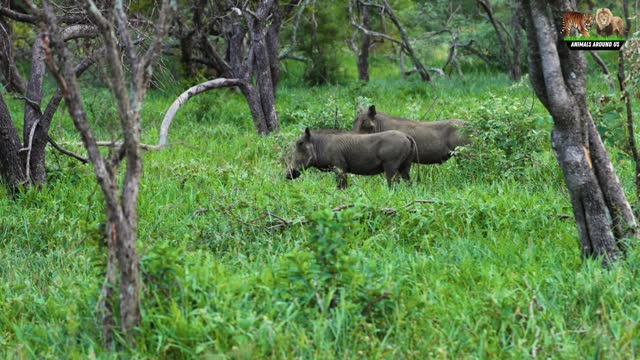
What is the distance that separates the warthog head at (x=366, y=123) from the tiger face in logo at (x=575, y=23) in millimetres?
4515

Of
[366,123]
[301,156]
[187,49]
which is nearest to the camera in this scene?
[301,156]

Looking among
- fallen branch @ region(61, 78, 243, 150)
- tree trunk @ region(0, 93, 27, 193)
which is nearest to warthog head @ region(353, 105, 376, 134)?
fallen branch @ region(61, 78, 243, 150)

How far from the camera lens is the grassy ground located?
14.0ft

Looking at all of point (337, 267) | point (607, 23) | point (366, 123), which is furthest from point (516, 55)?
point (337, 267)

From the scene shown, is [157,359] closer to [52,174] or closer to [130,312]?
[130,312]

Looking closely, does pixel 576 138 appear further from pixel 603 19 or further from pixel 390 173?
pixel 390 173

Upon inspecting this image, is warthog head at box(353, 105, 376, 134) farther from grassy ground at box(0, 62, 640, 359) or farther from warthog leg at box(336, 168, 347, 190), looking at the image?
warthog leg at box(336, 168, 347, 190)

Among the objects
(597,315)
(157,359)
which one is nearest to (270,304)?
(157,359)

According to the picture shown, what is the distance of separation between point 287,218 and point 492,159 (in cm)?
256

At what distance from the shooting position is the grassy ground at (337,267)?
4.27 metres

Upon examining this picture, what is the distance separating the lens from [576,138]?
5105mm

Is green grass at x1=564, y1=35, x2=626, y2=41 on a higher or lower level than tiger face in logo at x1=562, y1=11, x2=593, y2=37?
lower

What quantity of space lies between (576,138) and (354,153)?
3975 millimetres

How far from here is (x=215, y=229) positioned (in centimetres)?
664
